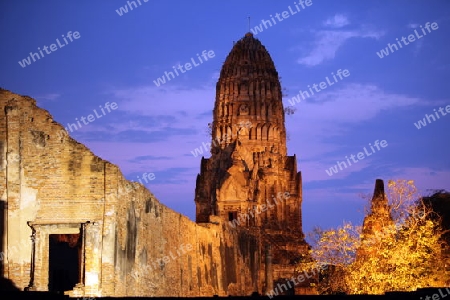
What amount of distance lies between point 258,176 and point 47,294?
38086 millimetres

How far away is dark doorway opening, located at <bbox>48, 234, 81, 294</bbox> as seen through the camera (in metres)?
24.5

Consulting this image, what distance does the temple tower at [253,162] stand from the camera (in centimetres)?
4831

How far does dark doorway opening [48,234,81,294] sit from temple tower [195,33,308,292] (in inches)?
839

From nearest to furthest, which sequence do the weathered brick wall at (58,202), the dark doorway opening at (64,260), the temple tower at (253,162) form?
the weathered brick wall at (58,202), the dark doorway opening at (64,260), the temple tower at (253,162)

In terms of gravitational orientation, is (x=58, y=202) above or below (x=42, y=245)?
above

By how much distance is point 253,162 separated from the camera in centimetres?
5084

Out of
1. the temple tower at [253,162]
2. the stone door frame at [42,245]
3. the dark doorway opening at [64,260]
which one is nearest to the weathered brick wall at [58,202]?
the stone door frame at [42,245]

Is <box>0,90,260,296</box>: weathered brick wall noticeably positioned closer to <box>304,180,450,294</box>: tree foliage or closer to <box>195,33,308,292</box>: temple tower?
<box>304,180,450,294</box>: tree foliage

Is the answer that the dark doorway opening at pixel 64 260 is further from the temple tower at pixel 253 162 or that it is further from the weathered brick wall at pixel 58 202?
the temple tower at pixel 253 162

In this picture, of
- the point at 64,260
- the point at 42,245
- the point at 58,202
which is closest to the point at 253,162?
the point at 64,260

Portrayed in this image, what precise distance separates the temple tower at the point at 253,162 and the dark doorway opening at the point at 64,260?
21.3 meters

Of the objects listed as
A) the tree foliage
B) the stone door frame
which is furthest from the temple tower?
the stone door frame

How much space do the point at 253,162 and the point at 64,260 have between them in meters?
25.7

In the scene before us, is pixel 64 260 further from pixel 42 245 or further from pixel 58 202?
pixel 58 202
